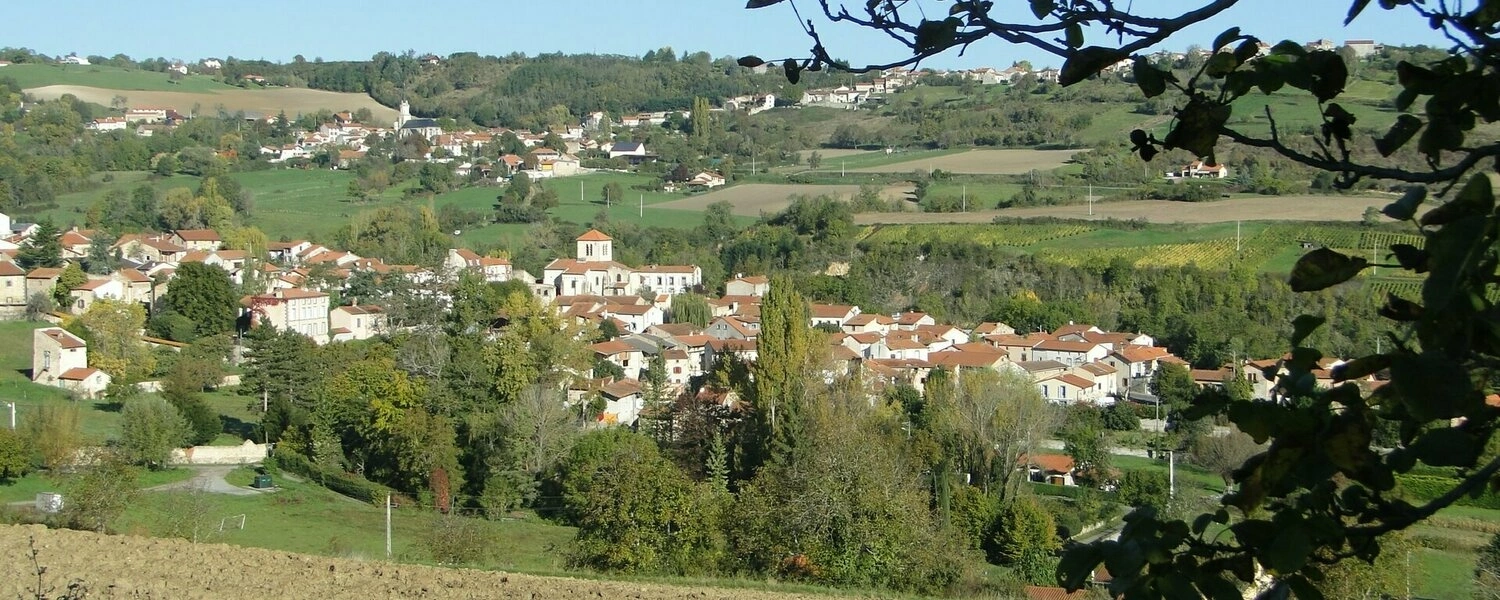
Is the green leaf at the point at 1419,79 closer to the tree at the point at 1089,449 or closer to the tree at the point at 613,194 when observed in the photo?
the tree at the point at 1089,449

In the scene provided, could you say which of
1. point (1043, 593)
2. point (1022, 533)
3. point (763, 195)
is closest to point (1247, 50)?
point (1043, 593)

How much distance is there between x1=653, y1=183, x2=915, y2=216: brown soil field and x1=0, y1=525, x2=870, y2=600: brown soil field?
34193 mm

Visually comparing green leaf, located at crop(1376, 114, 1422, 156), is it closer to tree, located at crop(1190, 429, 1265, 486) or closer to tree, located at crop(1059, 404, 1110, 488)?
tree, located at crop(1190, 429, 1265, 486)

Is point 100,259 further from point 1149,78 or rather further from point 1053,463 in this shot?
point 1149,78

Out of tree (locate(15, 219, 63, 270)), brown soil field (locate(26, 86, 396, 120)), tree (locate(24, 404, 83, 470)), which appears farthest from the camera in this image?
brown soil field (locate(26, 86, 396, 120))

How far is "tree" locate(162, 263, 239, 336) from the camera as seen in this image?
2920 centimetres

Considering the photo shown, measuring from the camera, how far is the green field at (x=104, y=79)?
237ft

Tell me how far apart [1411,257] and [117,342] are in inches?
1044

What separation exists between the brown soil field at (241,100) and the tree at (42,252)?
38.7 m

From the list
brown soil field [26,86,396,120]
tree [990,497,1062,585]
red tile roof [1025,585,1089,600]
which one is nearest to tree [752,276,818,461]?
tree [990,497,1062,585]

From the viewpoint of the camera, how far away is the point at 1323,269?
3.92 feet

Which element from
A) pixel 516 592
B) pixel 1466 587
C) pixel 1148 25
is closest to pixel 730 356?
pixel 1466 587

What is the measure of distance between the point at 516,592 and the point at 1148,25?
6857mm

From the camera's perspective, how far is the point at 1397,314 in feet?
3.90
